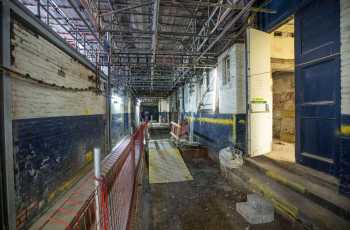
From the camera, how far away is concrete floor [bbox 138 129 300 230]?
3027mm

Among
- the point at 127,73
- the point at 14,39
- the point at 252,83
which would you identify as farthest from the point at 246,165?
the point at 127,73

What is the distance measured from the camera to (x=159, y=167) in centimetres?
592

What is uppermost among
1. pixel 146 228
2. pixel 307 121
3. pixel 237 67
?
pixel 237 67

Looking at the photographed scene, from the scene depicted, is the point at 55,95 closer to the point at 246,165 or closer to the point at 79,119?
the point at 79,119

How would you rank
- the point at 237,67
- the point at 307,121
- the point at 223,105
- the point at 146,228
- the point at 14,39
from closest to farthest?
the point at 14,39
the point at 146,228
the point at 307,121
the point at 237,67
the point at 223,105

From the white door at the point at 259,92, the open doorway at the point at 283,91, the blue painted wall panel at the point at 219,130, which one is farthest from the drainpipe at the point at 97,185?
the blue painted wall panel at the point at 219,130

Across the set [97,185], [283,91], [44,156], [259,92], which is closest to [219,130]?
[259,92]

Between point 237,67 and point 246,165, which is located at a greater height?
point 237,67

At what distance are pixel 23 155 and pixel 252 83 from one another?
540 centimetres

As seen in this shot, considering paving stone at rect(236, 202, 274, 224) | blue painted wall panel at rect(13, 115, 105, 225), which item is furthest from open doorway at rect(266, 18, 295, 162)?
blue painted wall panel at rect(13, 115, 105, 225)

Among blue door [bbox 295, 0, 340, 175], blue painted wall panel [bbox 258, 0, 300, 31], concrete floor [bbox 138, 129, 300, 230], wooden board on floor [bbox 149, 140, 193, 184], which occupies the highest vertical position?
blue painted wall panel [bbox 258, 0, 300, 31]

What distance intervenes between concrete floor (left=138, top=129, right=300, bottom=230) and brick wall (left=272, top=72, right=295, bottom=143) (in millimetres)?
3830

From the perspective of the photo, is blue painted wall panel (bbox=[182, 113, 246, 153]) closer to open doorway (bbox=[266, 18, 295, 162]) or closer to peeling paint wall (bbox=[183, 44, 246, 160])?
peeling paint wall (bbox=[183, 44, 246, 160])

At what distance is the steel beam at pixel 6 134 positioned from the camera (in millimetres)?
2197
